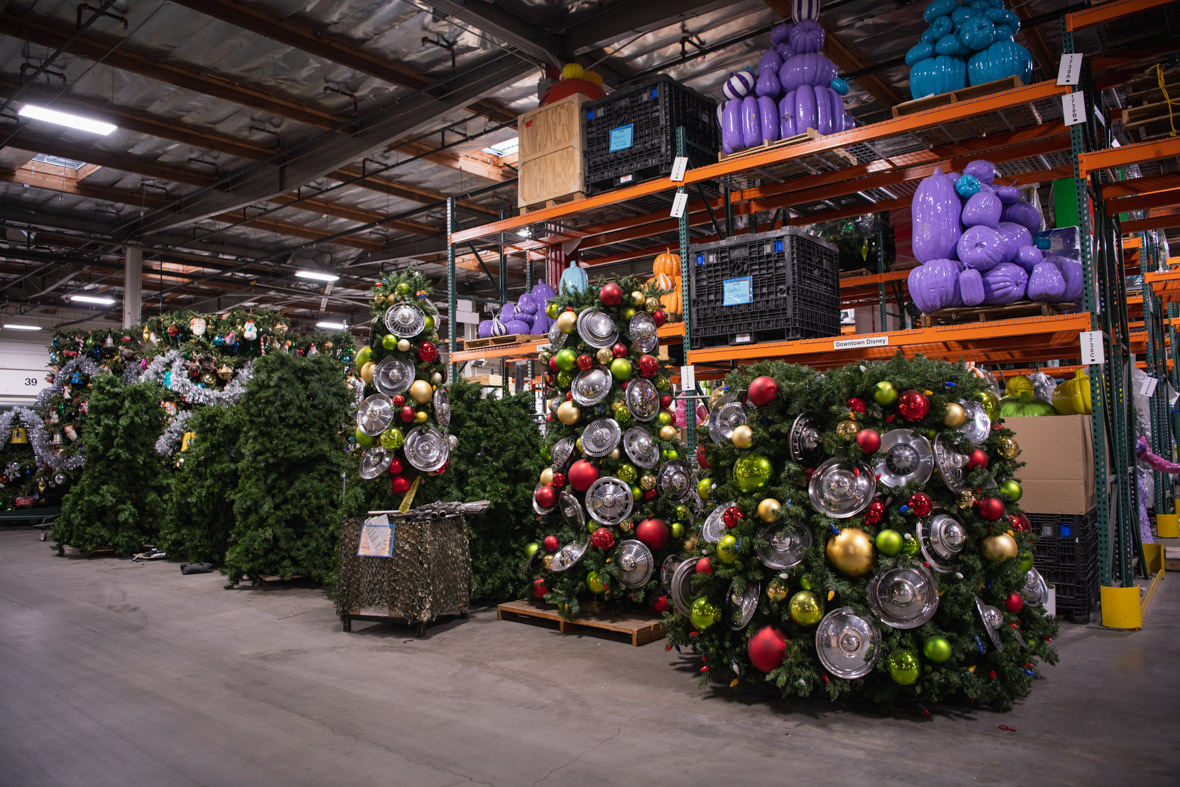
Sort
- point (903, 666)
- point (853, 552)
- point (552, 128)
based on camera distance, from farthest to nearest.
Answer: point (552, 128) < point (853, 552) < point (903, 666)

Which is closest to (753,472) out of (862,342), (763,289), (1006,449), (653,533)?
(1006,449)

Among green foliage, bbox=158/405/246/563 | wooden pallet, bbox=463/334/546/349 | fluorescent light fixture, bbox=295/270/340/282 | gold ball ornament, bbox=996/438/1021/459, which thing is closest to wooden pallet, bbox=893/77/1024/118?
gold ball ornament, bbox=996/438/1021/459

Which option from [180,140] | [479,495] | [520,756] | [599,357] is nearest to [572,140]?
[599,357]

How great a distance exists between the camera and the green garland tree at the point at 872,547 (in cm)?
339

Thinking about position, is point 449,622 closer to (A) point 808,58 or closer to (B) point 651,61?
(A) point 808,58

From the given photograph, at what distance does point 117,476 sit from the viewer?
980 cm

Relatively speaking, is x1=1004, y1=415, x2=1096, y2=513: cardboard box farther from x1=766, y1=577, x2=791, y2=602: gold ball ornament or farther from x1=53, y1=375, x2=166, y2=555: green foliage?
x1=53, y1=375, x2=166, y2=555: green foliage

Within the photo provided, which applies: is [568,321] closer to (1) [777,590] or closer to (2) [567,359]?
(2) [567,359]

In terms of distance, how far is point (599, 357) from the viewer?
5.34m

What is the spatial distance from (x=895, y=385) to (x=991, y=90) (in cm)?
287

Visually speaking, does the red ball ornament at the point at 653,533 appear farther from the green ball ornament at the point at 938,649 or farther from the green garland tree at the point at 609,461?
the green ball ornament at the point at 938,649

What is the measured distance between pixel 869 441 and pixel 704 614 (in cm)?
120

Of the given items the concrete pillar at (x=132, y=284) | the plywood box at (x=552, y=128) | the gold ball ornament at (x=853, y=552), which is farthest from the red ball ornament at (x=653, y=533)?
the concrete pillar at (x=132, y=284)

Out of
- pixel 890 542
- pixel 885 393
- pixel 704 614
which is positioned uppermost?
pixel 885 393
